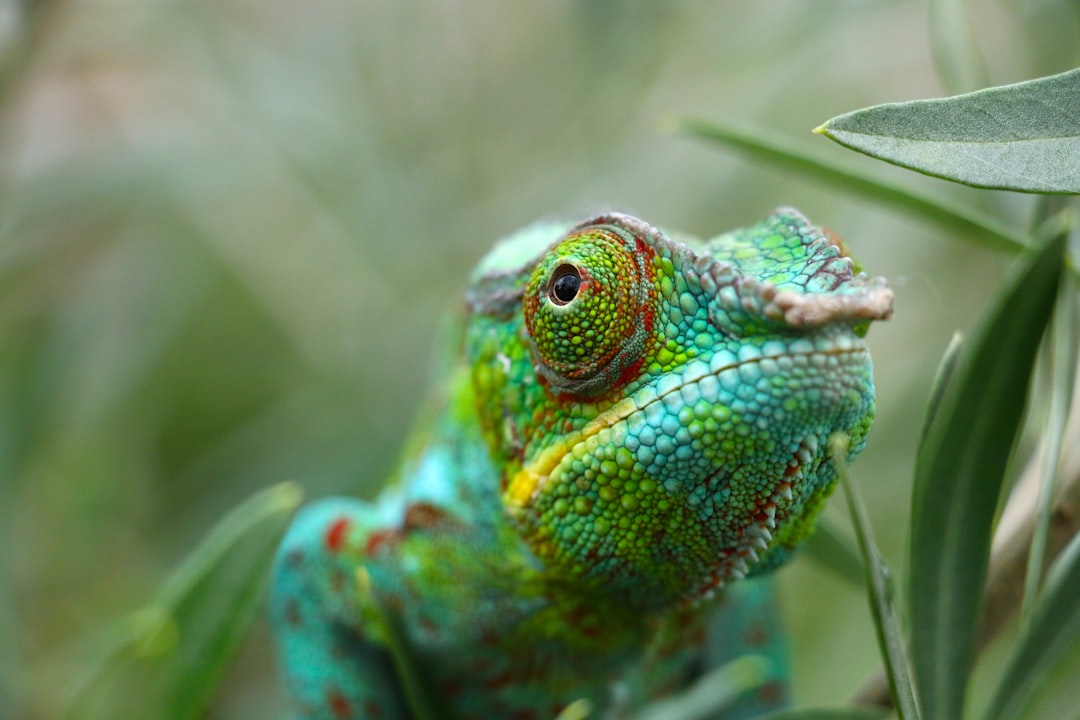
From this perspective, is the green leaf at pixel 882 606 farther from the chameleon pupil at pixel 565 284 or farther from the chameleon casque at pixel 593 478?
the chameleon pupil at pixel 565 284

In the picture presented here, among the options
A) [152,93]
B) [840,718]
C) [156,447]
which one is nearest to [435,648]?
[840,718]

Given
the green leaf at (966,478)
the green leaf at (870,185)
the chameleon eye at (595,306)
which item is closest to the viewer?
the green leaf at (966,478)

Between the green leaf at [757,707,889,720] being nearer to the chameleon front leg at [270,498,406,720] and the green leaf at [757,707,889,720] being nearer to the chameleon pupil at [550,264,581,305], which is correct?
the chameleon pupil at [550,264,581,305]

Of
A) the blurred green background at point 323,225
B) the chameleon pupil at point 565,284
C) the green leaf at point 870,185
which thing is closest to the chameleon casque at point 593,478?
the chameleon pupil at point 565,284

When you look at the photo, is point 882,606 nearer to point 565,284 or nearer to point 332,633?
point 565,284

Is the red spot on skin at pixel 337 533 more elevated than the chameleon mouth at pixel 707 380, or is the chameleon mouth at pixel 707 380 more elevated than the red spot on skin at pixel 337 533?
the red spot on skin at pixel 337 533

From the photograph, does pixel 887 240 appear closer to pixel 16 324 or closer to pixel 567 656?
pixel 567 656
